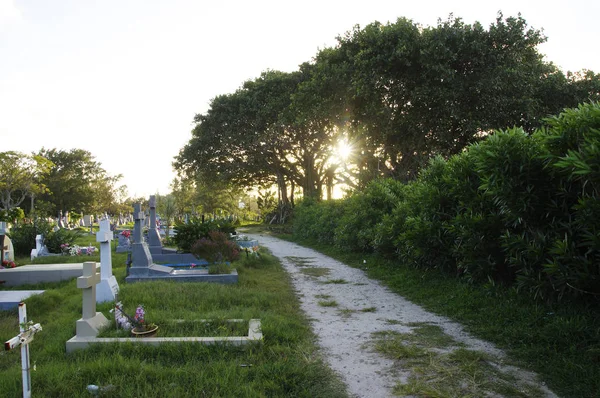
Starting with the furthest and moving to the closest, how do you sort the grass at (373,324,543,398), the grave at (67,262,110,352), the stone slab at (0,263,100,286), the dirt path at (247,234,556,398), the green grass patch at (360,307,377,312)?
the stone slab at (0,263,100,286) → the green grass patch at (360,307,377,312) → the grave at (67,262,110,352) → the dirt path at (247,234,556,398) → the grass at (373,324,543,398)

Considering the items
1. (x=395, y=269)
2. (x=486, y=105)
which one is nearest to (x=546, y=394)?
(x=395, y=269)

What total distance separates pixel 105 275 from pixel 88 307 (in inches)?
101

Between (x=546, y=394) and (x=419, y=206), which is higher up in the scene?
(x=419, y=206)

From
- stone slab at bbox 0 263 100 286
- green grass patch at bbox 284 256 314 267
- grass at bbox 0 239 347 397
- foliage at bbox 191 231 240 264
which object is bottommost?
green grass patch at bbox 284 256 314 267

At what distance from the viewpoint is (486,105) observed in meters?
15.6

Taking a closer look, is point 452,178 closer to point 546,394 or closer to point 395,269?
point 395,269

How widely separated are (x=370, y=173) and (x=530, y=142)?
15.4 m

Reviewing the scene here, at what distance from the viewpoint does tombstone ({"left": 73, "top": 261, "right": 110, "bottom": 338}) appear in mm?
4703

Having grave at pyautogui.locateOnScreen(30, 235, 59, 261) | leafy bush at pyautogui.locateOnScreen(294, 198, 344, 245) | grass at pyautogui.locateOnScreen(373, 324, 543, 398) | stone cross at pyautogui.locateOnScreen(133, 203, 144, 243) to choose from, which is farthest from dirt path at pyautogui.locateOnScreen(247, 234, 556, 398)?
leafy bush at pyautogui.locateOnScreen(294, 198, 344, 245)

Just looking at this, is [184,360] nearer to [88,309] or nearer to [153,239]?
[88,309]

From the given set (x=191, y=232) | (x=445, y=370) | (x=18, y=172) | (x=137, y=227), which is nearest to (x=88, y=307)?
(x=445, y=370)

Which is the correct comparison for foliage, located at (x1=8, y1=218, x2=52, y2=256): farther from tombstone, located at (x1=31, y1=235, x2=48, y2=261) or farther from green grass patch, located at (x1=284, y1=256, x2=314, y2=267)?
green grass patch, located at (x1=284, y1=256, x2=314, y2=267)

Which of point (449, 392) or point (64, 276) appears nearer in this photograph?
point (449, 392)

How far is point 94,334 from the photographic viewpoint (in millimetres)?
4727
